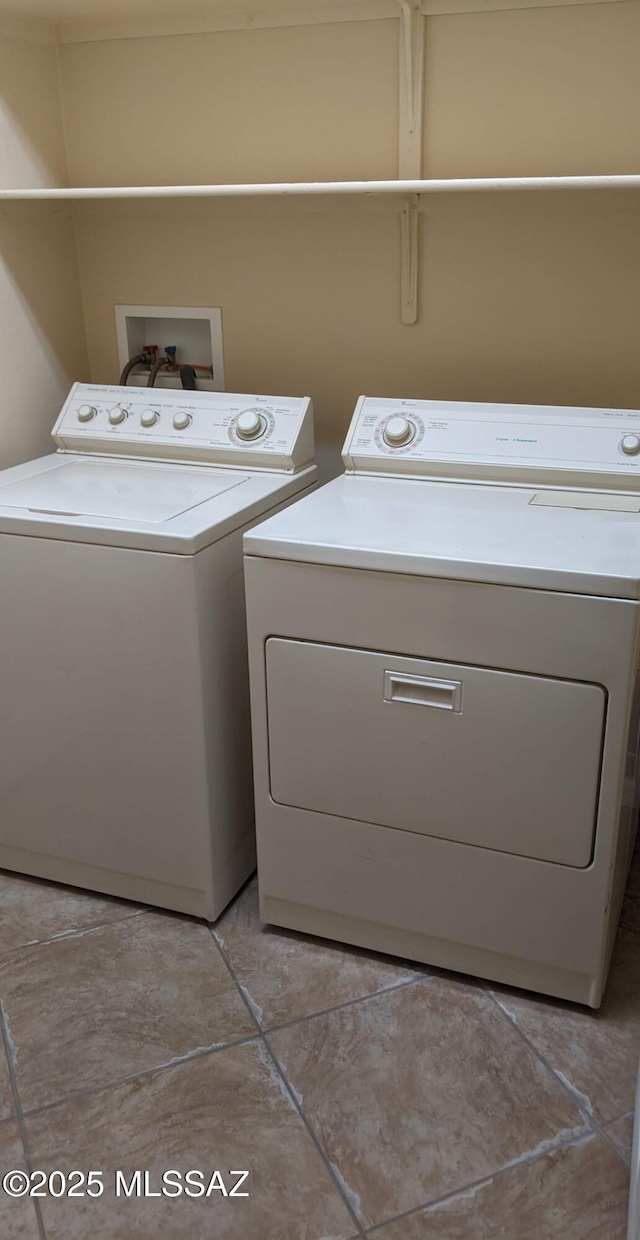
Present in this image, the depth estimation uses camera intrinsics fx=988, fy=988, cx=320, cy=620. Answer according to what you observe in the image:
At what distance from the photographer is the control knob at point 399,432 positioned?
82.4 inches

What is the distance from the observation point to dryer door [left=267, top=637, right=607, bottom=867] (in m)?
1.61

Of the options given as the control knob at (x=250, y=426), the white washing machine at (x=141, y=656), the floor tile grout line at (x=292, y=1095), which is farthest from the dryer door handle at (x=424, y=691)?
the control knob at (x=250, y=426)

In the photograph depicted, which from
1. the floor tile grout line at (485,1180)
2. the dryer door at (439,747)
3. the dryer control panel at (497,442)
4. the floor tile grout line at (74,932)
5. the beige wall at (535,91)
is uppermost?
the beige wall at (535,91)

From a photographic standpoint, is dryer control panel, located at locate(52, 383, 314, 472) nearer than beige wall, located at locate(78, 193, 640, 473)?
No

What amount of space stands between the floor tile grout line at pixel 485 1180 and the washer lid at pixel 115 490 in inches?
46.5

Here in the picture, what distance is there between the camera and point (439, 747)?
1703 millimetres

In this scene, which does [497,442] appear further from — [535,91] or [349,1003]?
[349,1003]

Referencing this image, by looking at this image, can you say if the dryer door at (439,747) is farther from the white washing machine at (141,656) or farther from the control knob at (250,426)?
the control knob at (250,426)

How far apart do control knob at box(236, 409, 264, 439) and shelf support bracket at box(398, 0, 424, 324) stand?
0.41 metres

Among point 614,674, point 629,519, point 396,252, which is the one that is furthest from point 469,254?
point 614,674

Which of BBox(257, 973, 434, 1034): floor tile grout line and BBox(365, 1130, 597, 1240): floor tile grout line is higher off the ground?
BBox(257, 973, 434, 1034): floor tile grout line

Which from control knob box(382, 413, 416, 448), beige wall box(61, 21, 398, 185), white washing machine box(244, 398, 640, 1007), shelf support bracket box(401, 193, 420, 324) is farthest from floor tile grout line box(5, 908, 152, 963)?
beige wall box(61, 21, 398, 185)

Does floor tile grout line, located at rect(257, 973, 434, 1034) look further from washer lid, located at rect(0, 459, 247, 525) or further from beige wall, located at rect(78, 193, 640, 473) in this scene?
beige wall, located at rect(78, 193, 640, 473)

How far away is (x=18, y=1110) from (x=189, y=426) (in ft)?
4.67
